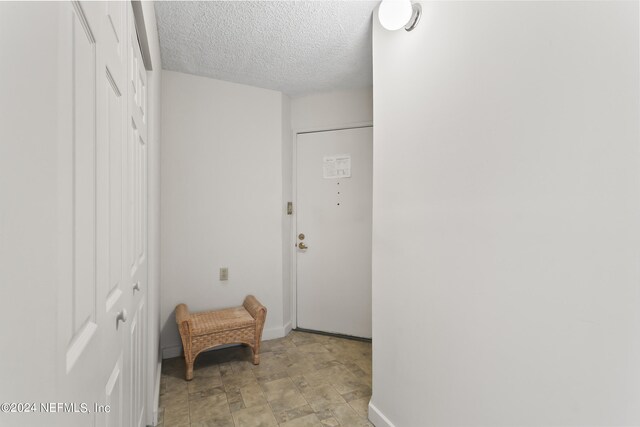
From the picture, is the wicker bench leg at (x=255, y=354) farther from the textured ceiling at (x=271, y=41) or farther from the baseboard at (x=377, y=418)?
the textured ceiling at (x=271, y=41)

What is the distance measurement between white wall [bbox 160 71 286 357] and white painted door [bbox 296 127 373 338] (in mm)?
276

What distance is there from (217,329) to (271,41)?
80.4 inches

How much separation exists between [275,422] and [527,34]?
2.06 meters

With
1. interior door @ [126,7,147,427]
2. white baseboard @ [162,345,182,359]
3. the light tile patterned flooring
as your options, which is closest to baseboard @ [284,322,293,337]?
the light tile patterned flooring

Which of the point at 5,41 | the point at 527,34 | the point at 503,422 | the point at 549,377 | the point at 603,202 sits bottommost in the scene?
the point at 503,422

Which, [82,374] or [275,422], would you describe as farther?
[275,422]

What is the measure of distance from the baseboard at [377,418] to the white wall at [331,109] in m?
2.23

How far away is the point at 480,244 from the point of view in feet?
3.40

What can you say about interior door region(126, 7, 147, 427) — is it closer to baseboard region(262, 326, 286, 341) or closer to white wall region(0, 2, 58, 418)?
white wall region(0, 2, 58, 418)

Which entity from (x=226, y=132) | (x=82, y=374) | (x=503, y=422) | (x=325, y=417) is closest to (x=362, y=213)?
(x=226, y=132)

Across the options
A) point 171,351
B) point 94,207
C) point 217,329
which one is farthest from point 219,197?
point 94,207

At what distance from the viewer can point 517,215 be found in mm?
903

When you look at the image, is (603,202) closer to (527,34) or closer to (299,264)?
(527,34)

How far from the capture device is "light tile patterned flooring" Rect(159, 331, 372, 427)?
173 cm
